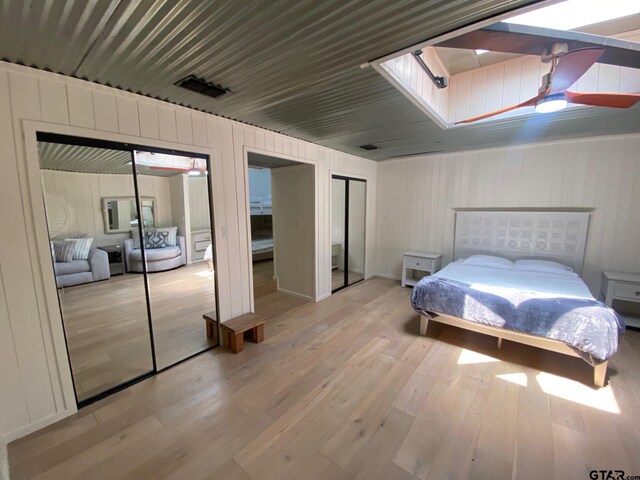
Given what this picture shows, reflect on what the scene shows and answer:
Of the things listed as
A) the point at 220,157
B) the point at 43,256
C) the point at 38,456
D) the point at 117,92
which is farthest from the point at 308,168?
the point at 38,456

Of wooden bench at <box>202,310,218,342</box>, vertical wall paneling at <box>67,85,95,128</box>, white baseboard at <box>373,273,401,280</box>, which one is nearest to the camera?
vertical wall paneling at <box>67,85,95,128</box>

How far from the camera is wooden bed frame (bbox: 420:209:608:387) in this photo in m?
3.70

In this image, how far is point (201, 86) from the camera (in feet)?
6.53

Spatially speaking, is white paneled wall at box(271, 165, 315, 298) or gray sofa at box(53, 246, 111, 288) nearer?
gray sofa at box(53, 246, 111, 288)

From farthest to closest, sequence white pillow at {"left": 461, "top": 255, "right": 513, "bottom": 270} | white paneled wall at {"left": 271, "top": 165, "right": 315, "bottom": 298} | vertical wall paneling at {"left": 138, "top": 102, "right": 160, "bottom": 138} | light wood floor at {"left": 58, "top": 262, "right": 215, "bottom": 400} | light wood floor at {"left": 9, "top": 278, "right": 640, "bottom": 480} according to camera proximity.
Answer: white paneled wall at {"left": 271, "top": 165, "right": 315, "bottom": 298}, white pillow at {"left": 461, "top": 255, "right": 513, "bottom": 270}, light wood floor at {"left": 58, "top": 262, "right": 215, "bottom": 400}, vertical wall paneling at {"left": 138, "top": 102, "right": 160, "bottom": 138}, light wood floor at {"left": 9, "top": 278, "right": 640, "bottom": 480}

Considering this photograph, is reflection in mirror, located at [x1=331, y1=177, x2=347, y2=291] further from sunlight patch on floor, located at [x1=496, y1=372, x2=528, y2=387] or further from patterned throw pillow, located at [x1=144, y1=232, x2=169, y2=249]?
sunlight patch on floor, located at [x1=496, y1=372, x2=528, y2=387]

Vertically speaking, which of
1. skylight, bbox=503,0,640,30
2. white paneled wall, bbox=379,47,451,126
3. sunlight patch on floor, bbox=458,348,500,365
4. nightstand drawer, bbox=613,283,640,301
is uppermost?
skylight, bbox=503,0,640,30

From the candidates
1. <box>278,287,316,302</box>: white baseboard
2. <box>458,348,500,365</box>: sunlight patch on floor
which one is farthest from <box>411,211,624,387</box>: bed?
<box>278,287,316,302</box>: white baseboard

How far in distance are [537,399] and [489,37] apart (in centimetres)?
262

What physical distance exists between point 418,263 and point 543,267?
1.73m

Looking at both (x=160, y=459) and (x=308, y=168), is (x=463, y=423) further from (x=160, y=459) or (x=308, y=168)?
(x=308, y=168)

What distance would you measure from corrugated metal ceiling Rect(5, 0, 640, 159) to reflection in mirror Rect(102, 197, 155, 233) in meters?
1.14

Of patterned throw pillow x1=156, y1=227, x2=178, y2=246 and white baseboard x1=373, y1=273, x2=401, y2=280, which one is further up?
patterned throw pillow x1=156, y1=227, x2=178, y2=246

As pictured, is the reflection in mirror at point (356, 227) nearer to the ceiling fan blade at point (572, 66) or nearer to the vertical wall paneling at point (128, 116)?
the ceiling fan blade at point (572, 66)
